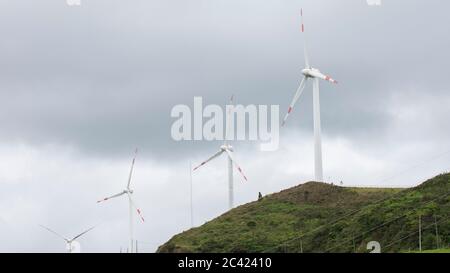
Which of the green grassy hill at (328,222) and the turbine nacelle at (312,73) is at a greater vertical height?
the turbine nacelle at (312,73)

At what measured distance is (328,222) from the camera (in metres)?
114

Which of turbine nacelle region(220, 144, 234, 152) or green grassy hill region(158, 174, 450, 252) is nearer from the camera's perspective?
green grassy hill region(158, 174, 450, 252)

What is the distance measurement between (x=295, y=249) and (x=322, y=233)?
364 centimetres

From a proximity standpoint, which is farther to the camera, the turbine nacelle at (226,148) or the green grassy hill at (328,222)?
the turbine nacelle at (226,148)

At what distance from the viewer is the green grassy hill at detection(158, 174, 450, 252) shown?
Answer: 296ft

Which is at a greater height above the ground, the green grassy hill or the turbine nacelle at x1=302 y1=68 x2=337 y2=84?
the turbine nacelle at x1=302 y1=68 x2=337 y2=84

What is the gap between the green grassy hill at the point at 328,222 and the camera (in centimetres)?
9012
